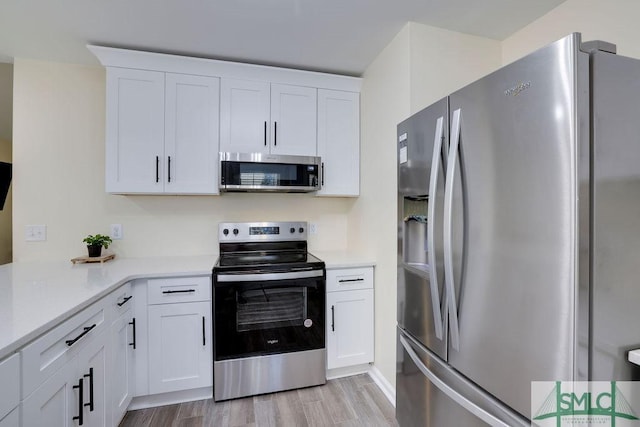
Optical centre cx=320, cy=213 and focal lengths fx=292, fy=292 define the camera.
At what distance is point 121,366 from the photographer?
1.67 meters

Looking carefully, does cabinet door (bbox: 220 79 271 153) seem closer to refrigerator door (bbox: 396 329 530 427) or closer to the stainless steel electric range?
the stainless steel electric range

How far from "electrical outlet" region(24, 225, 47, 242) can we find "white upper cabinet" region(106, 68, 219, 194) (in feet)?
2.39

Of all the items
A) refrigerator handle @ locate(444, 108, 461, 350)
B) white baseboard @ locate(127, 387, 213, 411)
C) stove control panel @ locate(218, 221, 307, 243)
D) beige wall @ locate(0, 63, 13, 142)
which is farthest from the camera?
stove control panel @ locate(218, 221, 307, 243)

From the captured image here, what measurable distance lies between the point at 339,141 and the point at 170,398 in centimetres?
222

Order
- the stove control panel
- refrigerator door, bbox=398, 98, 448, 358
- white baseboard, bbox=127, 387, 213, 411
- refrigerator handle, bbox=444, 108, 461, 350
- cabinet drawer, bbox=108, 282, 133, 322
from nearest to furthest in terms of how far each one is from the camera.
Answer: refrigerator handle, bbox=444, 108, 461, 350 → refrigerator door, bbox=398, 98, 448, 358 → cabinet drawer, bbox=108, 282, 133, 322 → white baseboard, bbox=127, 387, 213, 411 → the stove control panel

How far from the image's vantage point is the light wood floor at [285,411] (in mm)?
1736

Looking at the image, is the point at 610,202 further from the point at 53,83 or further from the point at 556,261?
the point at 53,83

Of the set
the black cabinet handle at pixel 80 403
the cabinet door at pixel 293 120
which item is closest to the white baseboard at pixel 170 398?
the black cabinet handle at pixel 80 403

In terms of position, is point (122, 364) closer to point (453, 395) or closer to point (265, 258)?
point (265, 258)

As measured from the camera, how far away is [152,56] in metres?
2.05

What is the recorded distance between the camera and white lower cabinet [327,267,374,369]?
83.4 inches

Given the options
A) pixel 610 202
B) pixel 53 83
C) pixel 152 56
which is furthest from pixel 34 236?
pixel 610 202

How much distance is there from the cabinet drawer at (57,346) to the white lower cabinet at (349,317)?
135 centimetres

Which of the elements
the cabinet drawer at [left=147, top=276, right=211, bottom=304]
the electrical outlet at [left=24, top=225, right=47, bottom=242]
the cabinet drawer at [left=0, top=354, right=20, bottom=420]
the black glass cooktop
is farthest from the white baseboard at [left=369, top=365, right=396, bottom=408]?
the electrical outlet at [left=24, top=225, right=47, bottom=242]
